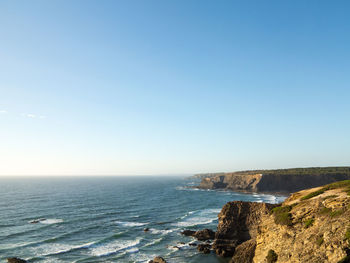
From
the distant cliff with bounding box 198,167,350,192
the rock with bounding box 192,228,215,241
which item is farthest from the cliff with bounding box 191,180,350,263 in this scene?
the distant cliff with bounding box 198,167,350,192

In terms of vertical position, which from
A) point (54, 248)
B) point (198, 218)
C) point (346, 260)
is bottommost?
point (198, 218)

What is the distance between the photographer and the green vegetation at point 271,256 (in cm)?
2476

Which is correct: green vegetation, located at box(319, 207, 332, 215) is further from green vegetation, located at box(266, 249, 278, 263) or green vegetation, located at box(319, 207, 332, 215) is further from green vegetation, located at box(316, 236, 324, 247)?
green vegetation, located at box(266, 249, 278, 263)

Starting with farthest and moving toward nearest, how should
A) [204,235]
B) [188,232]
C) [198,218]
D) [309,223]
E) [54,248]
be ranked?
[198,218]
[188,232]
[204,235]
[54,248]
[309,223]

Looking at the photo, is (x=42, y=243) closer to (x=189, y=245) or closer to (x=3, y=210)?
(x=189, y=245)

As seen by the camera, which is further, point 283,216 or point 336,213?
point 283,216

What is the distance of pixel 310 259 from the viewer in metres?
20.5

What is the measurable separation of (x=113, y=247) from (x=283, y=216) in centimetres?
3055

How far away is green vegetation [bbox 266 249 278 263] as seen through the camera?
24.8 m

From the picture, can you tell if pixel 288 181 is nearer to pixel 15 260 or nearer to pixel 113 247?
pixel 113 247

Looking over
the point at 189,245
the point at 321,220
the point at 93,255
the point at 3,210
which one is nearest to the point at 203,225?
the point at 189,245

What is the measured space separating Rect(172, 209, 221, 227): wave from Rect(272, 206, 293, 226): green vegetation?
32040 mm

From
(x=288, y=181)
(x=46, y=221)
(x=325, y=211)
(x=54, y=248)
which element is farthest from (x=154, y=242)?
(x=288, y=181)

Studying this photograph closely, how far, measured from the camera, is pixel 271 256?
25297mm
